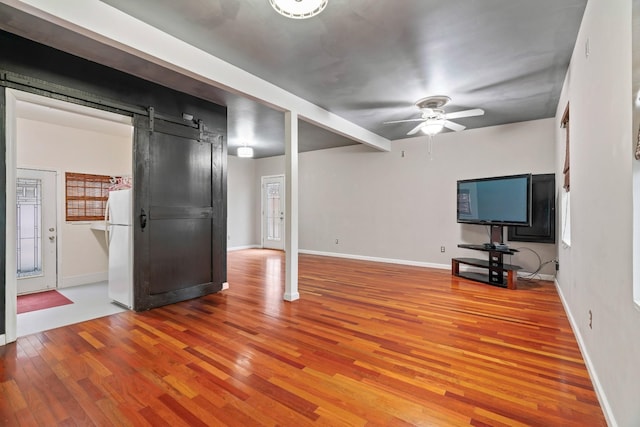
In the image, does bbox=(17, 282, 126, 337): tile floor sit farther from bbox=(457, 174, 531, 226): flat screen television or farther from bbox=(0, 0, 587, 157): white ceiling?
bbox=(457, 174, 531, 226): flat screen television

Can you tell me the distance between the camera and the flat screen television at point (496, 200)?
14.4 feet

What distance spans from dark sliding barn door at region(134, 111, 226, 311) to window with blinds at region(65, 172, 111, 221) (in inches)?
91.1

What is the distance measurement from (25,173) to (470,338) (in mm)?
5914

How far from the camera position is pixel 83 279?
15.7 ft

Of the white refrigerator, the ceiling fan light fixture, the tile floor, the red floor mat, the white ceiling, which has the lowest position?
the red floor mat

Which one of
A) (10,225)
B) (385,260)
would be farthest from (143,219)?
(385,260)

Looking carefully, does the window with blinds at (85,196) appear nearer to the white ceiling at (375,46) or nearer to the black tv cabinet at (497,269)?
the white ceiling at (375,46)

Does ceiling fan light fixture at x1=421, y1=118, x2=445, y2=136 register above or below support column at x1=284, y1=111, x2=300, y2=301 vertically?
above

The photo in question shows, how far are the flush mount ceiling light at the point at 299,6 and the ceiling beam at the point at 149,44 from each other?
1.13 m

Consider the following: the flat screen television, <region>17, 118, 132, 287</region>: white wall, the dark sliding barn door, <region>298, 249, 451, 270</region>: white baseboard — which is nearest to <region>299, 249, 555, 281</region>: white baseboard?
<region>298, 249, 451, 270</region>: white baseboard

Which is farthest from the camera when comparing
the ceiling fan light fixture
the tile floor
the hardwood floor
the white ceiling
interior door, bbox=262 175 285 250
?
interior door, bbox=262 175 285 250

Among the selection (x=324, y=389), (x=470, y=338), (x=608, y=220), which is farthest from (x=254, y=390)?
(x=608, y=220)

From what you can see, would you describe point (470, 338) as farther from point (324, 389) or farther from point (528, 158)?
point (528, 158)

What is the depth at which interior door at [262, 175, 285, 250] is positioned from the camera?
855 cm
